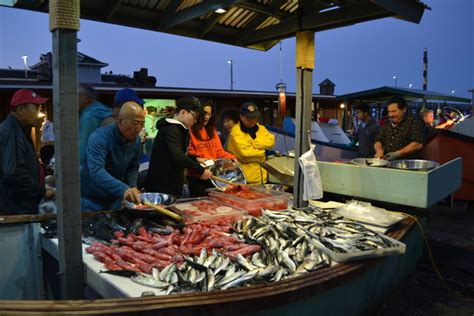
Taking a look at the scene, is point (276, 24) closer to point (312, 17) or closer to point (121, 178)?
point (312, 17)

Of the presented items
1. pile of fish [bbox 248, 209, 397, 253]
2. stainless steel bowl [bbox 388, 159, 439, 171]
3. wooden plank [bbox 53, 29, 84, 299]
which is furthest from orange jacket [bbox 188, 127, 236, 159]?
wooden plank [bbox 53, 29, 84, 299]

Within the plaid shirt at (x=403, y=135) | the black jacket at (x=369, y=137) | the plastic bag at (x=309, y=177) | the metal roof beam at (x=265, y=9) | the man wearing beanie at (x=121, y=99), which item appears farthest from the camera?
the black jacket at (x=369, y=137)

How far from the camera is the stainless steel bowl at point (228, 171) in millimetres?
4832

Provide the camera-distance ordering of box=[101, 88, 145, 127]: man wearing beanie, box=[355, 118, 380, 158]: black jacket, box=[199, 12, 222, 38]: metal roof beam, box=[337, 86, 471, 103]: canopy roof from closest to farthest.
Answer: box=[101, 88, 145, 127]: man wearing beanie < box=[199, 12, 222, 38]: metal roof beam < box=[355, 118, 380, 158]: black jacket < box=[337, 86, 471, 103]: canopy roof

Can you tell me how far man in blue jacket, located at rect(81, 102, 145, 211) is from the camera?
11.1 feet

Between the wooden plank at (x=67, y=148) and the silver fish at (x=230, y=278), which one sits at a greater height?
the wooden plank at (x=67, y=148)

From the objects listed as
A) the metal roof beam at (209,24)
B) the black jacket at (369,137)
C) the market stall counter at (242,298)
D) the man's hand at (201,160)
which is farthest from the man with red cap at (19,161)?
the black jacket at (369,137)

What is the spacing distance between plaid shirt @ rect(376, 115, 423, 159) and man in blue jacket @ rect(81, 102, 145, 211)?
400 centimetres

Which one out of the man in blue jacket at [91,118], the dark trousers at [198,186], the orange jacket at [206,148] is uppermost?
the man in blue jacket at [91,118]

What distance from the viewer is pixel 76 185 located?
232 cm

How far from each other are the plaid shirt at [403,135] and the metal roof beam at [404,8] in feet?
6.18

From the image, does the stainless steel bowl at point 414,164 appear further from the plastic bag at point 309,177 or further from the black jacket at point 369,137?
the black jacket at point 369,137

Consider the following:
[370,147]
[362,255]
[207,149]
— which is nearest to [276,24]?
[207,149]

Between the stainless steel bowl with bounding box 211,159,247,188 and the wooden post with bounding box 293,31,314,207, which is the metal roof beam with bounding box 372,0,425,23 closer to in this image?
the wooden post with bounding box 293,31,314,207
